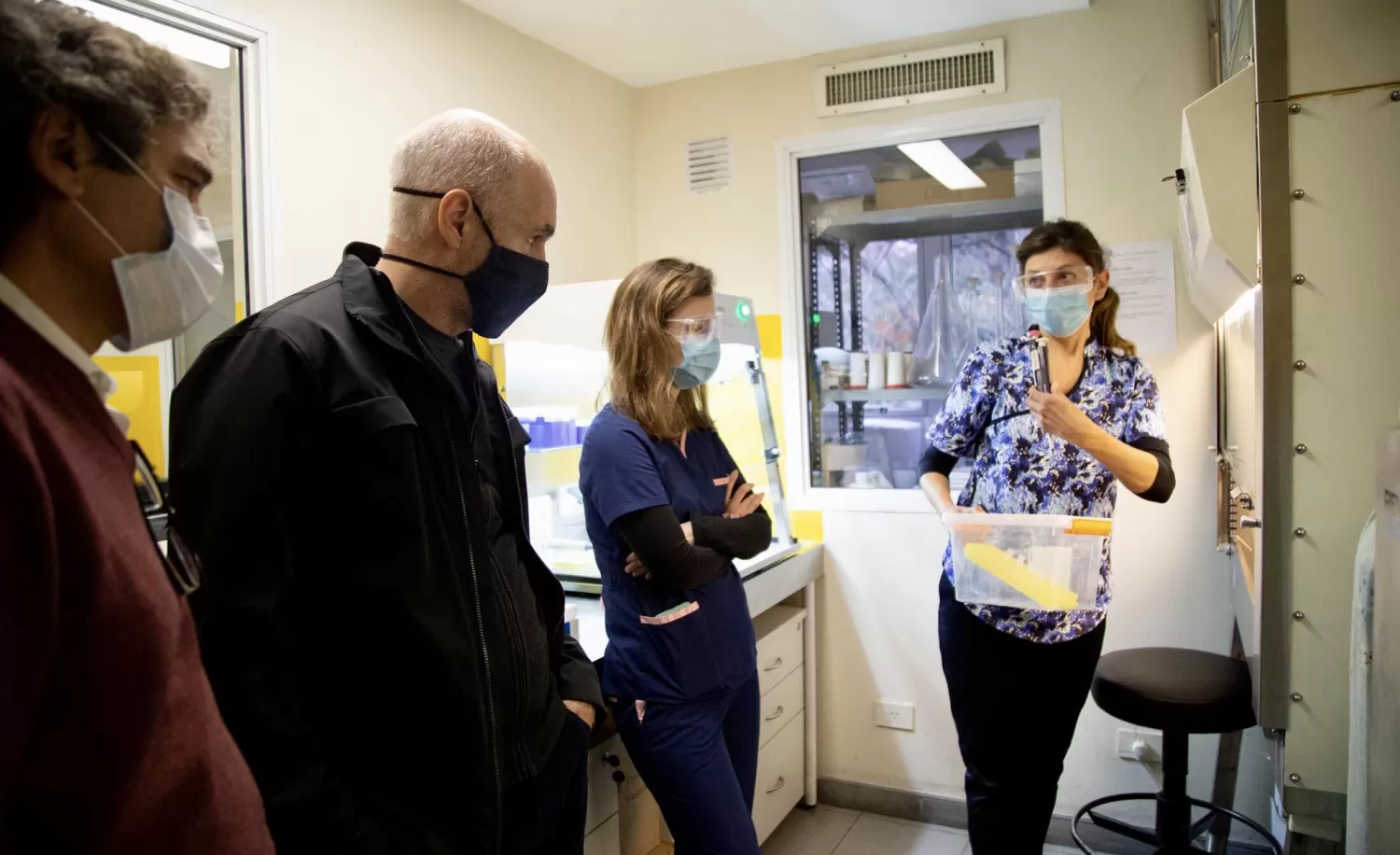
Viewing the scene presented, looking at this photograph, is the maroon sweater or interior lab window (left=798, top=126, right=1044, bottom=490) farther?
interior lab window (left=798, top=126, right=1044, bottom=490)

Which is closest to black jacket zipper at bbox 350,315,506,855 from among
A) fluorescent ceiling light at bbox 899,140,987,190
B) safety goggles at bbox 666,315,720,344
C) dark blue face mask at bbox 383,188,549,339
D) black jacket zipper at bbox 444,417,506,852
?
black jacket zipper at bbox 444,417,506,852

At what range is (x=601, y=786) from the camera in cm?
180

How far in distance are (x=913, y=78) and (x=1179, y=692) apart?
2050mm

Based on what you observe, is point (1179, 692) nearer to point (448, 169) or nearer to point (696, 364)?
point (696, 364)

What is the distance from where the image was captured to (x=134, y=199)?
683 millimetres

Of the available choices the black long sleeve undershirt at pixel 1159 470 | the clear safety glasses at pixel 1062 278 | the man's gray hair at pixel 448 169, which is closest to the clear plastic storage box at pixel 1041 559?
the black long sleeve undershirt at pixel 1159 470

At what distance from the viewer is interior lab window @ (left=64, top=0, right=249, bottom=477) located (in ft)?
5.57

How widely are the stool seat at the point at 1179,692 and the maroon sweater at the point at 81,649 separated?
79.7 inches

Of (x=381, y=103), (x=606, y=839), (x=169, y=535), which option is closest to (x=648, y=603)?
(x=606, y=839)

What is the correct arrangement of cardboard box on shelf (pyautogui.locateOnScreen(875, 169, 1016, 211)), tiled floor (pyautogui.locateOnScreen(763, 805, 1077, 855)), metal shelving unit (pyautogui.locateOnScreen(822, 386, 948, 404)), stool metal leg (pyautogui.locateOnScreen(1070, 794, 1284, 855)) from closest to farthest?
stool metal leg (pyautogui.locateOnScreen(1070, 794, 1284, 855))
tiled floor (pyautogui.locateOnScreen(763, 805, 1077, 855))
cardboard box on shelf (pyautogui.locateOnScreen(875, 169, 1016, 211))
metal shelving unit (pyautogui.locateOnScreen(822, 386, 948, 404))

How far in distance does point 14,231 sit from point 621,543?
1.24m

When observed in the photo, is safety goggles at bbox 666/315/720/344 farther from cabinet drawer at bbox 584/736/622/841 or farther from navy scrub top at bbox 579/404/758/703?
cabinet drawer at bbox 584/736/622/841

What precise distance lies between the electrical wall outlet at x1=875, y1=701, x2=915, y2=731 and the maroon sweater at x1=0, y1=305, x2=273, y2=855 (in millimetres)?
2732

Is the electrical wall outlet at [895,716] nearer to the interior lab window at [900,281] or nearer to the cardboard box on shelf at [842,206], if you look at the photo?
the interior lab window at [900,281]
